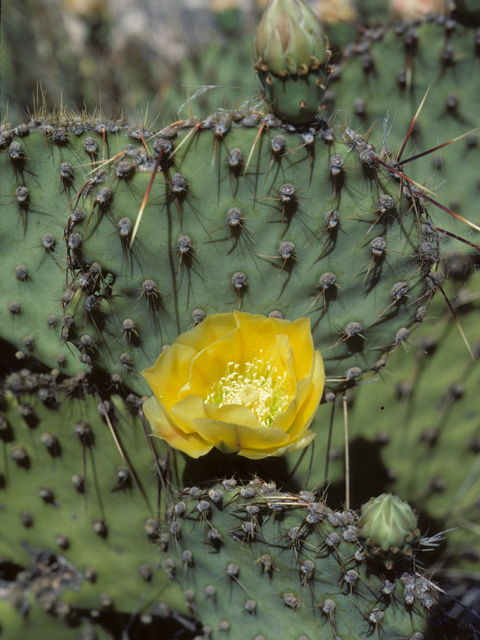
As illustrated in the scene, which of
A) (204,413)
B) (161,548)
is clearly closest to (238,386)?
(204,413)

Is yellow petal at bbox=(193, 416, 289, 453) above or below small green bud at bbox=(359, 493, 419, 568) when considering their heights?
above

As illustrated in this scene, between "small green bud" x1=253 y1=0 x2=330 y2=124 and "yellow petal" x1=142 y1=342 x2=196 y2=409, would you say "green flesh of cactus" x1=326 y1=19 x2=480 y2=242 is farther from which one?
"yellow petal" x1=142 y1=342 x2=196 y2=409

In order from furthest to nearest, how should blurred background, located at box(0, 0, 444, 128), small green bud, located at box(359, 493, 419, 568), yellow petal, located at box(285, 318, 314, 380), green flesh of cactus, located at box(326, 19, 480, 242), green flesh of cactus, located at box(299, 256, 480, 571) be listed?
blurred background, located at box(0, 0, 444, 128), green flesh of cactus, located at box(326, 19, 480, 242), green flesh of cactus, located at box(299, 256, 480, 571), yellow petal, located at box(285, 318, 314, 380), small green bud, located at box(359, 493, 419, 568)

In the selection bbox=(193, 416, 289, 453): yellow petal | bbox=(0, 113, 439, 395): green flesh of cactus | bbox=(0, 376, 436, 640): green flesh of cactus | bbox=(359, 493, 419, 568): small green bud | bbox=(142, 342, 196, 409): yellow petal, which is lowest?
bbox=(0, 376, 436, 640): green flesh of cactus

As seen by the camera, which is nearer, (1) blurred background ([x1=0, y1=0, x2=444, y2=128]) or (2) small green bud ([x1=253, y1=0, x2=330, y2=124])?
(2) small green bud ([x1=253, y1=0, x2=330, y2=124])

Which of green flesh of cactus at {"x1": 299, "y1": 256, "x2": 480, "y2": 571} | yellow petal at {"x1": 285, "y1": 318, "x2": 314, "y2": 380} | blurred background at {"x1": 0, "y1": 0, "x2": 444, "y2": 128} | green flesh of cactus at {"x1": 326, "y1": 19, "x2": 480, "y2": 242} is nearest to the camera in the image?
yellow petal at {"x1": 285, "y1": 318, "x2": 314, "y2": 380}

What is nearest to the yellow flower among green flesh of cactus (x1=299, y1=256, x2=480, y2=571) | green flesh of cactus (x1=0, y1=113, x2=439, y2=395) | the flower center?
the flower center

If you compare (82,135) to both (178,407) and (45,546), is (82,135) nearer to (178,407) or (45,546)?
(178,407)
